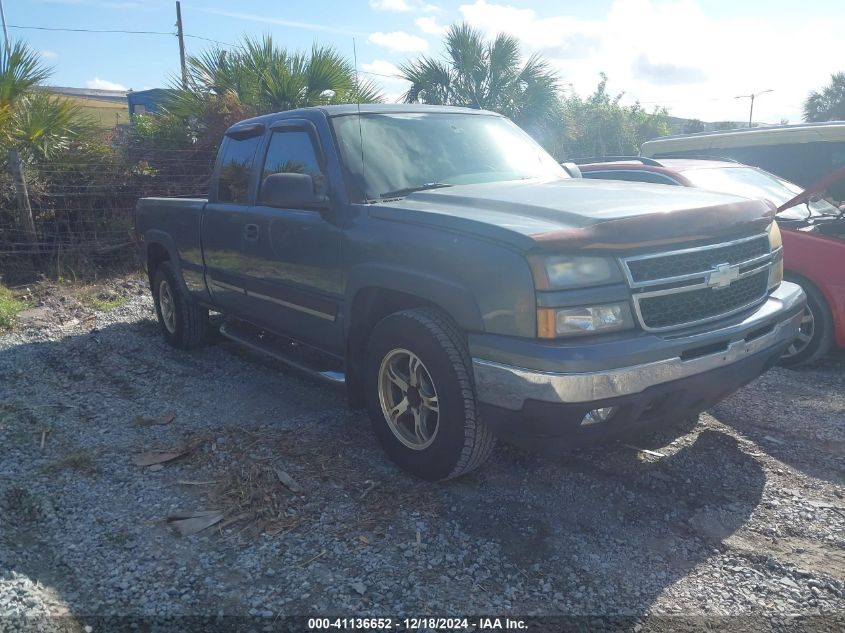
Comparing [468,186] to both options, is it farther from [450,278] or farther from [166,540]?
[166,540]

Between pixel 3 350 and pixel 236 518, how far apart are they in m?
4.46

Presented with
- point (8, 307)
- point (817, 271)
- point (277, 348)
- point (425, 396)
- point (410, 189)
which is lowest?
point (8, 307)

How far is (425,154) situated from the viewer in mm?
4387

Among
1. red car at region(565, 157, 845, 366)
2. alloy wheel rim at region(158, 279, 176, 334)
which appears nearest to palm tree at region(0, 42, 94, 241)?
alloy wheel rim at region(158, 279, 176, 334)

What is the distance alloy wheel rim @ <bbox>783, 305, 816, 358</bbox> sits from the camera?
5.44 m

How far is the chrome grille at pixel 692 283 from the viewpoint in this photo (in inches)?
122

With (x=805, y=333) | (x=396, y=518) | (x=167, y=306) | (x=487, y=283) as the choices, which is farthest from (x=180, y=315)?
(x=805, y=333)

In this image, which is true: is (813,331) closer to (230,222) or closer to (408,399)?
(408,399)

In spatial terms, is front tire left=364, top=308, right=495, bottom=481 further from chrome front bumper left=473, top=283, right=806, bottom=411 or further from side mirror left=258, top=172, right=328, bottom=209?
side mirror left=258, top=172, right=328, bottom=209

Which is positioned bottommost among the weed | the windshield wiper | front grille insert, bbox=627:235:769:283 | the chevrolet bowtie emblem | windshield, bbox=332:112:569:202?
the weed

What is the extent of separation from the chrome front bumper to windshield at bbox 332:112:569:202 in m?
1.47

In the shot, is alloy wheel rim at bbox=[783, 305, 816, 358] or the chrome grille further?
alloy wheel rim at bbox=[783, 305, 816, 358]

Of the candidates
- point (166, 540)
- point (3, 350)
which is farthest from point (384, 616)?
point (3, 350)

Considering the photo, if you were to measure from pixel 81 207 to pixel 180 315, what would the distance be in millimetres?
4842
